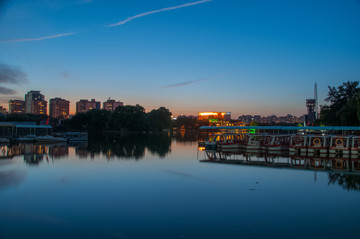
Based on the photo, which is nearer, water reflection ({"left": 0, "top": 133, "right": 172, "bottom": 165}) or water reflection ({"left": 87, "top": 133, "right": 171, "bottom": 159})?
water reflection ({"left": 0, "top": 133, "right": 172, "bottom": 165})

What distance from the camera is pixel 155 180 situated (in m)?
21.7

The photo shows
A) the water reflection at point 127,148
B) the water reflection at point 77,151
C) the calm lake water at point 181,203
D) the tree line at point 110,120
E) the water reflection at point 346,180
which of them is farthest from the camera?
the tree line at point 110,120

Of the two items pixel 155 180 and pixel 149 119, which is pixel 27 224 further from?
pixel 149 119

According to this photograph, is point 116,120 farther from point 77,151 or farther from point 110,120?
point 77,151

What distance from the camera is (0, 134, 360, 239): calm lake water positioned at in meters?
11.5

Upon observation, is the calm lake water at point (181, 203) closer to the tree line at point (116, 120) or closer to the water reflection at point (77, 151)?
the water reflection at point (77, 151)

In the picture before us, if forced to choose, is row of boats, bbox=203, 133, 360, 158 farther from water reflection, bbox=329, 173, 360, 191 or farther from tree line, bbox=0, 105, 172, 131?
tree line, bbox=0, 105, 172, 131

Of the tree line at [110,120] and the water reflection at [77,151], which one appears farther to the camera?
the tree line at [110,120]

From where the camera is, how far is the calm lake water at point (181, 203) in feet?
37.7

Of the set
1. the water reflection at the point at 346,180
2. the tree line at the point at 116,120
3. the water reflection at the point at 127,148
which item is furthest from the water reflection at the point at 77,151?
the tree line at the point at 116,120

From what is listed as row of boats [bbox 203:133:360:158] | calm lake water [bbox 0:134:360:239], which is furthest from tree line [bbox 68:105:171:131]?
calm lake water [bbox 0:134:360:239]

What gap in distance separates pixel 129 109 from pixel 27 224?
118071mm

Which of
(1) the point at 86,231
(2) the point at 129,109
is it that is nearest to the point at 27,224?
(1) the point at 86,231

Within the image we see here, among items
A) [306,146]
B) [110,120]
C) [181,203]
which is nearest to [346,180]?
[181,203]
